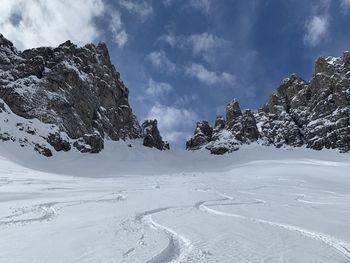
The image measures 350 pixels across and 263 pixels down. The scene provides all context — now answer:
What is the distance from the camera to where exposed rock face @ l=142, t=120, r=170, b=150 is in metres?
94.7

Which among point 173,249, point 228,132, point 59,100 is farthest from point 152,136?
point 173,249

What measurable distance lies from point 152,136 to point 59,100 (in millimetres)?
31896

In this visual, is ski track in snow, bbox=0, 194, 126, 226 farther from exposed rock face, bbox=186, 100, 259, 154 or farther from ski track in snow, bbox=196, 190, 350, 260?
exposed rock face, bbox=186, 100, 259, 154

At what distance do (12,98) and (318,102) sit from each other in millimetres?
69365

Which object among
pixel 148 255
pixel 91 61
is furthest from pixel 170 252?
pixel 91 61

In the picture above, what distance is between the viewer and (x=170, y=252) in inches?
286

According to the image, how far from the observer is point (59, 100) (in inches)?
2719

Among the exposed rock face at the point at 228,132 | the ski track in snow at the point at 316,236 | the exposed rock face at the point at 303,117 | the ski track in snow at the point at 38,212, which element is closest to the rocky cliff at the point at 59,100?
the exposed rock face at the point at 228,132

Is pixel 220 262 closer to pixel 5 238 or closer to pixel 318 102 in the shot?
pixel 5 238

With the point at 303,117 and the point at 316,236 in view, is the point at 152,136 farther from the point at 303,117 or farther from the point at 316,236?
the point at 316,236

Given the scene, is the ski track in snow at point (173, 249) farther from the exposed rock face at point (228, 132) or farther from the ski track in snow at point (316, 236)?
the exposed rock face at point (228, 132)

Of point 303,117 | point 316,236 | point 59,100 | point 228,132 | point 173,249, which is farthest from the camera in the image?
point 228,132

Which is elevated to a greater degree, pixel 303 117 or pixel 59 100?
pixel 303 117

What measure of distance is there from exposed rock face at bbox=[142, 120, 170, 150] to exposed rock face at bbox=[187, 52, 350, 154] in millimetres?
13383
